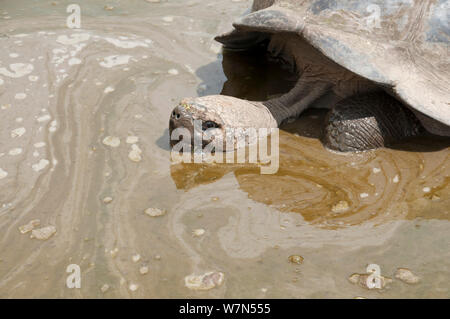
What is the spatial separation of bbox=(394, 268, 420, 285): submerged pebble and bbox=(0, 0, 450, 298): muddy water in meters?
0.03

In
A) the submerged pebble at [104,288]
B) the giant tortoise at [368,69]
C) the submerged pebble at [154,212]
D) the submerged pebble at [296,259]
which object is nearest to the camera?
the submerged pebble at [104,288]

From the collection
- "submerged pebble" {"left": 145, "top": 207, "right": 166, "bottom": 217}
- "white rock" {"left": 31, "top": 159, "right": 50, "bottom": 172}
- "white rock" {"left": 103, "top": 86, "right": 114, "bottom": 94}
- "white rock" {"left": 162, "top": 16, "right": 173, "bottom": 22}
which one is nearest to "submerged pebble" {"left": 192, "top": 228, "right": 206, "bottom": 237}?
"submerged pebble" {"left": 145, "top": 207, "right": 166, "bottom": 217}

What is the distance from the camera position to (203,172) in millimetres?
2746

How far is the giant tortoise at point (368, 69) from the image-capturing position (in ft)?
8.73

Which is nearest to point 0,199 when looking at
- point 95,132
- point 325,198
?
point 95,132

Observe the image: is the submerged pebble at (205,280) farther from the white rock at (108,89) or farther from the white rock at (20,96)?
the white rock at (20,96)

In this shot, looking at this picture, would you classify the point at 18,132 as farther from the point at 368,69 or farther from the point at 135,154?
the point at 368,69

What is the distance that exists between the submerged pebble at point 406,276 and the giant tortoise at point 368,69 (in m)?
0.95

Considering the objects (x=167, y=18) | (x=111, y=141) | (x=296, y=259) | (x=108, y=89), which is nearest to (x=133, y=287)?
(x=296, y=259)

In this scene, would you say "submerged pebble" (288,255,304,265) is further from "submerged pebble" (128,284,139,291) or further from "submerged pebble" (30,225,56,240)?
"submerged pebble" (30,225,56,240)

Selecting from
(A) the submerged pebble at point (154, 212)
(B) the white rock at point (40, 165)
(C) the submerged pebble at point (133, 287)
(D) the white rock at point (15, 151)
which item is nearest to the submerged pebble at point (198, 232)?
(A) the submerged pebble at point (154, 212)

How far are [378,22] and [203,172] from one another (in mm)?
1317

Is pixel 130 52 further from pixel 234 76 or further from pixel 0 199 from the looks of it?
pixel 0 199

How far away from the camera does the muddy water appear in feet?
6.73
